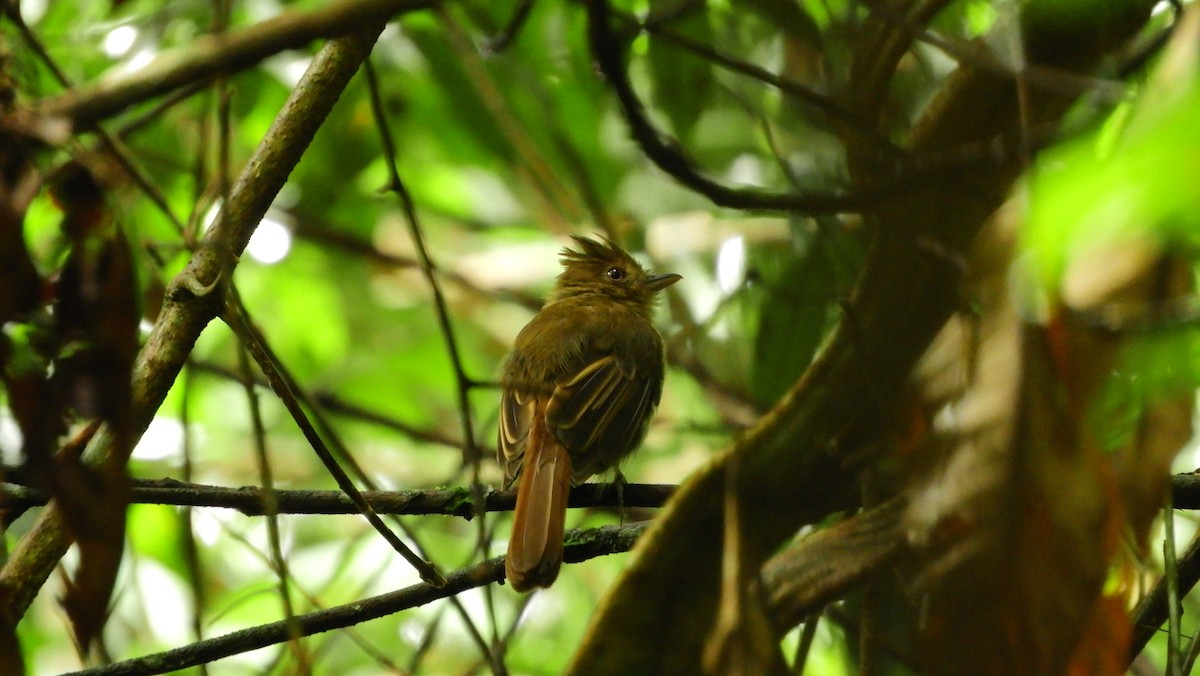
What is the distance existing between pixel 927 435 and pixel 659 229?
4736 mm

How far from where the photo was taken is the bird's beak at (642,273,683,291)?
19.2 feet

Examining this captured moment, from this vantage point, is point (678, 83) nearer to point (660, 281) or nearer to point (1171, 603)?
point (660, 281)

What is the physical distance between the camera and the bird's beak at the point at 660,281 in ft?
19.2

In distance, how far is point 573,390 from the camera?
4.82 meters

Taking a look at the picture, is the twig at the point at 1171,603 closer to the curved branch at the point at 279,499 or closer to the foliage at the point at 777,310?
the foliage at the point at 777,310

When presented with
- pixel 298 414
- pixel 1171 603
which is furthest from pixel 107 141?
pixel 1171 603

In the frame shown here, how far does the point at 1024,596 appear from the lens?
1.54 metres

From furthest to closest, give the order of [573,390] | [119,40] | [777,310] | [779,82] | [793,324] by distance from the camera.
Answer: [119,40] → [573,390] → [777,310] → [793,324] → [779,82]

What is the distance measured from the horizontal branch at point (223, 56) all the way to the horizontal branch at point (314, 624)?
4.81 feet

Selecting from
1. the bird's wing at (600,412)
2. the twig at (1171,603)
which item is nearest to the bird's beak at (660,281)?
the bird's wing at (600,412)

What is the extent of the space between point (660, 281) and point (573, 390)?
1.23 m

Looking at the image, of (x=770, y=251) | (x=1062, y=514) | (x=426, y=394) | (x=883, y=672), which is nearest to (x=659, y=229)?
(x=770, y=251)

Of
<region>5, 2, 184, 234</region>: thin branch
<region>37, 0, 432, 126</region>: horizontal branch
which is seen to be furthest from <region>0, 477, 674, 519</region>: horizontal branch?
<region>37, 0, 432, 126</region>: horizontal branch

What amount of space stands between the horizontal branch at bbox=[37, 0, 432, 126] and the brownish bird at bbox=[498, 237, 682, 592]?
202 cm
